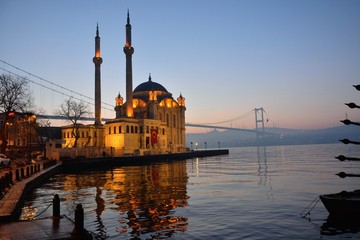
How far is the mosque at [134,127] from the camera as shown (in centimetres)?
8156

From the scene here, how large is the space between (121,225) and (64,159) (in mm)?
47864

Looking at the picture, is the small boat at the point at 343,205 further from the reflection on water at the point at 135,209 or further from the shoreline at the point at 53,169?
the shoreline at the point at 53,169

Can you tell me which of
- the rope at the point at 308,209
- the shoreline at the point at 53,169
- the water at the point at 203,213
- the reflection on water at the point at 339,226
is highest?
the shoreline at the point at 53,169

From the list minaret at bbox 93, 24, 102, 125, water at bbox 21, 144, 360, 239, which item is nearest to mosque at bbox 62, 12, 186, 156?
minaret at bbox 93, 24, 102, 125

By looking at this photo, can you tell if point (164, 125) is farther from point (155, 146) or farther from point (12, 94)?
point (12, 94)

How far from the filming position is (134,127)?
8362 centimetres

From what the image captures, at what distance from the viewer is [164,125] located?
96.2 metres

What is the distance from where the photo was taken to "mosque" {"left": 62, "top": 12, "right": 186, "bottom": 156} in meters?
81.6

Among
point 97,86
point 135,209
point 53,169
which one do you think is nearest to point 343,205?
point 135,209

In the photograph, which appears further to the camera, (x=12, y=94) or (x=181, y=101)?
(x=181, y=101)

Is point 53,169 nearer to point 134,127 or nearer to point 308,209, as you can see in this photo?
point 308,209

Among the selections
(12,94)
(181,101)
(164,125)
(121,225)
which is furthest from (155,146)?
(121,225)

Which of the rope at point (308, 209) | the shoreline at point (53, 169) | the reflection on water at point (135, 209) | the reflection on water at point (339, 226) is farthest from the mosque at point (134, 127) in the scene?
the reflection on water at point (339, 226)

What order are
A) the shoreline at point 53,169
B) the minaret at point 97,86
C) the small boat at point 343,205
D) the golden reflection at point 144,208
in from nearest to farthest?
the golden reflection at point 144,208
the shoreline at point 53,169
the small boat at point 343,205
the minaret at point 97,86
